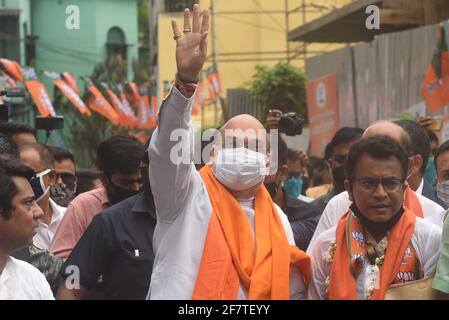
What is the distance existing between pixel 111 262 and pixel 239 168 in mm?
910

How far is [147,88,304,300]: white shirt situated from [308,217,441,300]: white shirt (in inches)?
15.0

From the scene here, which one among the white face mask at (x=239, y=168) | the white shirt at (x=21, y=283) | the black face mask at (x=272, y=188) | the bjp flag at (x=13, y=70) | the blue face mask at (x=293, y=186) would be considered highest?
the bjp flag at (x=13, y=70)

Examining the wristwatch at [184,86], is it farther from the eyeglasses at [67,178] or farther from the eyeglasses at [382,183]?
the eyeglasses at [67,178]

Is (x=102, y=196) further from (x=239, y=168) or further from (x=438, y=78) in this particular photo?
(x=438, y=78)

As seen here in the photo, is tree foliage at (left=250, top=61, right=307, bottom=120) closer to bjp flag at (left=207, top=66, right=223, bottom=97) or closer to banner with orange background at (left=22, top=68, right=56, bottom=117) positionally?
bjp flag at (left=207, top=66, right=223, bottom=97)

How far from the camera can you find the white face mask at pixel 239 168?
402cm

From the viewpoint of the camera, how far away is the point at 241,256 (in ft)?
12.8

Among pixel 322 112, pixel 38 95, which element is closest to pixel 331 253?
pixel 322 112

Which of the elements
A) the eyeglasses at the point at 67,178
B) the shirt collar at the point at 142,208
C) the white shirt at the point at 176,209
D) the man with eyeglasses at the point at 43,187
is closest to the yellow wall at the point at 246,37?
the eyeglasses at the point at 67,178

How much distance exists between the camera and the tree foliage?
71.3ft

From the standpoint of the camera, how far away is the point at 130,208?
470cm

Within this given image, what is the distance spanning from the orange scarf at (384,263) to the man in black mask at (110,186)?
1.67 meters

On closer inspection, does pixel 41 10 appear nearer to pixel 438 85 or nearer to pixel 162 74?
pixel 162 74
